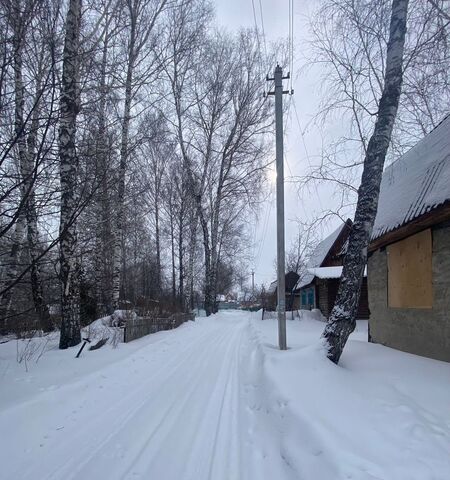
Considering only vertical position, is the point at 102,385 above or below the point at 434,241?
below

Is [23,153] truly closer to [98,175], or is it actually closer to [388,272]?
[98,175]

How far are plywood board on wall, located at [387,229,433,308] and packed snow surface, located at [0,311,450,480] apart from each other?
1.32 m

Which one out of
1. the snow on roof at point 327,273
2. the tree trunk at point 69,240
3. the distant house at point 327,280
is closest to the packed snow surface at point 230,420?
the tree trunk at point 69,240

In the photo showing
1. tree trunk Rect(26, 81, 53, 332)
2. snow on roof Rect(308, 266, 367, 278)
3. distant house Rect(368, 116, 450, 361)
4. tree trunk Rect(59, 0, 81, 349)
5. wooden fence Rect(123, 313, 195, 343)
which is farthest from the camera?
snow on roof Rect(308, 266, 367, 278)

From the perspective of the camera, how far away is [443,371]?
6.70 metres

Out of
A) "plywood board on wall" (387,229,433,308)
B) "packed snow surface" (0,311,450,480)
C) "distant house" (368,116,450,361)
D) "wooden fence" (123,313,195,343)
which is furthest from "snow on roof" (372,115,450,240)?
"wooden fence" (123,313,195,343)

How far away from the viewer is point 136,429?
4.83 m

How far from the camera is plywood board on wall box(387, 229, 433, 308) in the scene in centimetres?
816

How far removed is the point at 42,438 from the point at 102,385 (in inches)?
97.4

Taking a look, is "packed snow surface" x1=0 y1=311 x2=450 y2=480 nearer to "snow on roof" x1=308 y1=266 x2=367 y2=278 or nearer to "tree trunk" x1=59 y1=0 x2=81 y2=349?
"tree trunk" x1=59 y1=0 x2=81 y2=349

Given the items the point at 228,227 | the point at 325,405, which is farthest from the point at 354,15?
the point at 228,227

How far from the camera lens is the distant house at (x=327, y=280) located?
81.0 feet

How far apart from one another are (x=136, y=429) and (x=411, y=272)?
6656 mm

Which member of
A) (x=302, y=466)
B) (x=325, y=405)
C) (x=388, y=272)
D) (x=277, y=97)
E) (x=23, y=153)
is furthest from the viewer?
(x=277, y=97)
